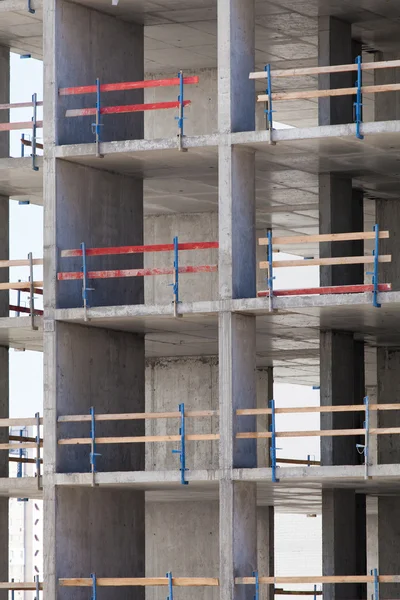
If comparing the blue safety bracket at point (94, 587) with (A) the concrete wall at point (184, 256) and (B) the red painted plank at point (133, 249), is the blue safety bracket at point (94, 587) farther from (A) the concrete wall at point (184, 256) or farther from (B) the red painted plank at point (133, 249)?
(A) the concrete wall at point (184, 256)

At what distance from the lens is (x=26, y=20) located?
31.4 metres

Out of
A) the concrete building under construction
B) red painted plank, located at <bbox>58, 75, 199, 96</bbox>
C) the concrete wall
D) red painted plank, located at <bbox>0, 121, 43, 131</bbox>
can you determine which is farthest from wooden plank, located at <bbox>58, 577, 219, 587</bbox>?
red painted plank, located at <bbox>0, 121, 43, 131</bbox>

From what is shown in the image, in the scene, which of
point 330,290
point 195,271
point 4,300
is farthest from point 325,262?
point 4,300

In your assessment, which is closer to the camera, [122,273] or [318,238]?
[318,238]

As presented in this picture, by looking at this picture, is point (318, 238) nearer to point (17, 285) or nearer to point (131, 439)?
point (131, 439)

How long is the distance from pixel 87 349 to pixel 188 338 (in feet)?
13.7

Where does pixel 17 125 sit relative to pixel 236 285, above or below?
above

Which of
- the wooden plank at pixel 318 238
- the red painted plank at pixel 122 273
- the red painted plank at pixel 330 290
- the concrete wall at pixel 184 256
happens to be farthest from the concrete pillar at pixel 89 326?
the concrete wall at pixel 184 256

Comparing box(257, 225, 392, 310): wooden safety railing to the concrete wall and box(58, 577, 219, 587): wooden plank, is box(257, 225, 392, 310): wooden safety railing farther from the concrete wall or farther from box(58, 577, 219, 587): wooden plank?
the concrete wall

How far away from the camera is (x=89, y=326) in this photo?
1139 inches

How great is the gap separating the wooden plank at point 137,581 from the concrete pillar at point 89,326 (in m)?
0.35

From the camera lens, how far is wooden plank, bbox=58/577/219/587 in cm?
2611

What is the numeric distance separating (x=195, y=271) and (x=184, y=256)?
788 centimetres

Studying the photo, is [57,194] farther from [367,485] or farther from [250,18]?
[367,485]
